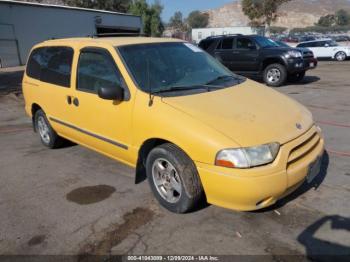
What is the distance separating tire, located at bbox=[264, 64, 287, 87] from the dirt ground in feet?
25.2

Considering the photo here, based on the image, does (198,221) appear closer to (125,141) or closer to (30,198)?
(125,141)

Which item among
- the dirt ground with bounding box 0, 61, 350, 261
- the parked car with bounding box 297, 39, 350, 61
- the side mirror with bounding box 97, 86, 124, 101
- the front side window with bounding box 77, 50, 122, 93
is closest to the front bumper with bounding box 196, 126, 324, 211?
the dirt ground with bounding box 0, 61, 350, 261

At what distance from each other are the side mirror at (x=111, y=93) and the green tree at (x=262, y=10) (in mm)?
43065

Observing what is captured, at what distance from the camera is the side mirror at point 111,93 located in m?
3.96

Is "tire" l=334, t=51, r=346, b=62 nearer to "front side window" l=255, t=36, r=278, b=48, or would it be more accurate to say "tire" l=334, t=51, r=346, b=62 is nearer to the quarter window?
"front side window" l=255, t=36, r=278, b=48

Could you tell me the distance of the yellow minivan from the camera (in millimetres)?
3242

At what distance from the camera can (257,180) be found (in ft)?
10.3

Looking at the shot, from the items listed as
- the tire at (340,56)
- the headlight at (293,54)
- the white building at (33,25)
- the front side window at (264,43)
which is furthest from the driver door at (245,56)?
the white building at (33,25)

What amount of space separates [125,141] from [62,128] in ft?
5.35

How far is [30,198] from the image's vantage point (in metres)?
4.37

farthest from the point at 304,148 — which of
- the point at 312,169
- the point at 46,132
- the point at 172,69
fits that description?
the point at 46,132

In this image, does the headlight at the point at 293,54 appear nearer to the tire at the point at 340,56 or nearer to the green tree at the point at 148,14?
the tire at the point at 340,56

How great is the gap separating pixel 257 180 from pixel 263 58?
10.6 m

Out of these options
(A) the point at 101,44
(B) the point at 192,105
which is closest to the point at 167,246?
(B) the point at 192,105
